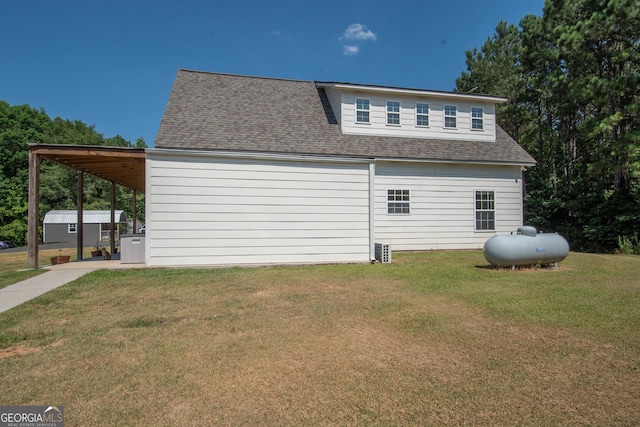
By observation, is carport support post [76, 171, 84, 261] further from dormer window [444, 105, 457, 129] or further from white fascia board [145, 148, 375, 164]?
dormer window [444, 105, 457, 129]

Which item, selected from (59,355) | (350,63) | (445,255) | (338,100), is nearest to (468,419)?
(59,355)

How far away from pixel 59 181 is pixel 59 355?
40.7 meters

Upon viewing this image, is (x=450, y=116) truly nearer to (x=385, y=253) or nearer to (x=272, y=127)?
(x=385, y=253)

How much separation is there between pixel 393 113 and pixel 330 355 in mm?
12270

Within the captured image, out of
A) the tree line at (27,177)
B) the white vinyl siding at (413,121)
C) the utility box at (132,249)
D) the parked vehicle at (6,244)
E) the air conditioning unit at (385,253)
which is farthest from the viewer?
the tree line at (27,177)

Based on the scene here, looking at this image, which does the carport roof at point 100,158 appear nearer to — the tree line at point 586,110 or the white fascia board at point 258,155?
the white fascia board at point 258,155

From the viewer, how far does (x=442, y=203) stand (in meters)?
14.1

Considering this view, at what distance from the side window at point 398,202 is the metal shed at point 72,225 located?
26756 millimetres

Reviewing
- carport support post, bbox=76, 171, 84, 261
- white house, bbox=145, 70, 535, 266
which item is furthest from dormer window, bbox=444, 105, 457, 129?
carport support post, bbox=76, 171, 84, 261

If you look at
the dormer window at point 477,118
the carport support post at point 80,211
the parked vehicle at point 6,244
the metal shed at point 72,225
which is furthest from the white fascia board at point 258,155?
the parked vehicle at point 6,244

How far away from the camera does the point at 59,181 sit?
36469mm

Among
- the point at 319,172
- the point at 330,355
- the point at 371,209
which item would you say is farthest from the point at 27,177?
the point at 330,355

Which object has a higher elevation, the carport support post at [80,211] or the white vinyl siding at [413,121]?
the white vinyl siding at [413,121]

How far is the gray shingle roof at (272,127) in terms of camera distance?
11184 mm
